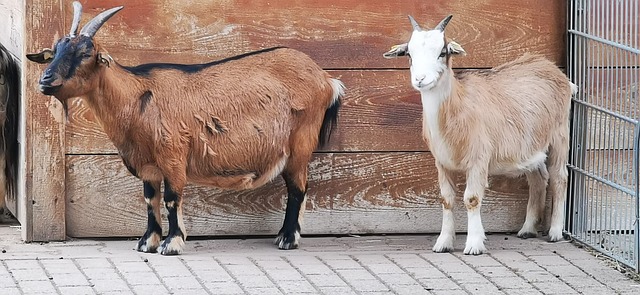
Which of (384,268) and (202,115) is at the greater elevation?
(202,115)

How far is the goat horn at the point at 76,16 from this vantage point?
22.7 ft

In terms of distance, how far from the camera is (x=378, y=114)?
785cm

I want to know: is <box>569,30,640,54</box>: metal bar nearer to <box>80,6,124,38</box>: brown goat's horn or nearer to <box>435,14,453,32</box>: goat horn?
<box>435,14,453,32</box>: goat horn

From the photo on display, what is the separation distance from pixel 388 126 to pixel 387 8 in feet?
2.33

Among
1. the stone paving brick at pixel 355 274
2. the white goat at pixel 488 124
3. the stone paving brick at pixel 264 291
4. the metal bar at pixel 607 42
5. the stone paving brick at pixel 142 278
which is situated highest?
the metal bar at pixel 607 42

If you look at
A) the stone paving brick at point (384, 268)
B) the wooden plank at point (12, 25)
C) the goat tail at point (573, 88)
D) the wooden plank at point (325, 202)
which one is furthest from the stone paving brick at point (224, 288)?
the goat tail at point (573, 88)

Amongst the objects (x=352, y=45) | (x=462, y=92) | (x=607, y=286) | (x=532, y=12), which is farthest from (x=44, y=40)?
(x=607, y=286)

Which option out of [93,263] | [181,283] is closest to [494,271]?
[181,283]

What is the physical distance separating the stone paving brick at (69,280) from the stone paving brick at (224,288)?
2.08 ft

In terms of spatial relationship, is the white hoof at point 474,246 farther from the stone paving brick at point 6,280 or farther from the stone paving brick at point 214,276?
the stone paving brick at point 6,280

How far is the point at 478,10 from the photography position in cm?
786

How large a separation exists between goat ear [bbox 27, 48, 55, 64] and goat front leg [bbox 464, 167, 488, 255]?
2.42 meters

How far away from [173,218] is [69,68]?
1.05 meters

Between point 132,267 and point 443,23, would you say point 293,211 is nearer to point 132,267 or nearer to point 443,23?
point 132,267
